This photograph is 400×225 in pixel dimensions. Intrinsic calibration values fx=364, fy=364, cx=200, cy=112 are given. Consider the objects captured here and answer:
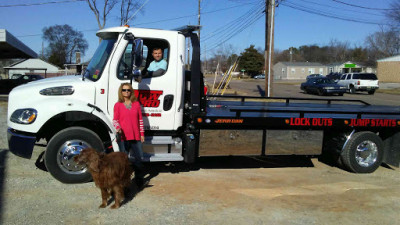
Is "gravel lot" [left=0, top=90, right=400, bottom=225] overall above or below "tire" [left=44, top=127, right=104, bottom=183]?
below

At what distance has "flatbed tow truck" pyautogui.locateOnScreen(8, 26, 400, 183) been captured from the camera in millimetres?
5625

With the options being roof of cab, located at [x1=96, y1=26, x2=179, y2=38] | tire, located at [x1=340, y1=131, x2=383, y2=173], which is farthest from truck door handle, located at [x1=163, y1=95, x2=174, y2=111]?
tire, located at [x1=340, y1=131, x2=383, y2=173]

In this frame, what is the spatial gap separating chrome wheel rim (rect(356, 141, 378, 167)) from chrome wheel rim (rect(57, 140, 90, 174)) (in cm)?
502

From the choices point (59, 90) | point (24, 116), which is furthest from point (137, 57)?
point (24, 116)

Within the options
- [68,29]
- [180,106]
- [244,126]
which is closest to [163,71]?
[180,106]

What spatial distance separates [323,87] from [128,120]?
27.1m

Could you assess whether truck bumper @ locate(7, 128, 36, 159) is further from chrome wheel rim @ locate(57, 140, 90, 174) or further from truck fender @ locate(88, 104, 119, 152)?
truck fender @ locate(88, 104, 119, 152)

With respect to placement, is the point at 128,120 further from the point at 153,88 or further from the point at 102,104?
the point at 153,88

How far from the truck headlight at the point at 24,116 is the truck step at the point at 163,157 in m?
1.81

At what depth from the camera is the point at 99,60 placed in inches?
239

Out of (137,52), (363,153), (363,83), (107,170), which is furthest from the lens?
(363,83)

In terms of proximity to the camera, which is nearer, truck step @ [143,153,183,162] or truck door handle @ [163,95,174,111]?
truck step @ [143,153,183,162]

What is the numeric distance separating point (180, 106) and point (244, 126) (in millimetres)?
1185

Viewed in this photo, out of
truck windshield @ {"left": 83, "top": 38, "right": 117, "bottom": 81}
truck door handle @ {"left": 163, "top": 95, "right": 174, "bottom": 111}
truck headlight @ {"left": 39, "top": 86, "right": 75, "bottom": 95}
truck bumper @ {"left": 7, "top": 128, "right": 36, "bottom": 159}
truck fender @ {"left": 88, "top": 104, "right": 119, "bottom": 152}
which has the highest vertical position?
truck windshield @ {"left": 83, "top": 38, "right": 117, "bottom": 81}
